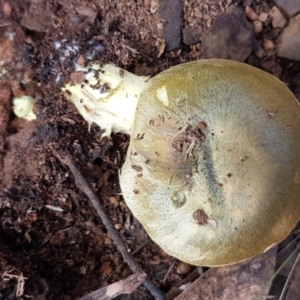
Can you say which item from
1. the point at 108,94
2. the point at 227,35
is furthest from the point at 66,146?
the point at 227,35

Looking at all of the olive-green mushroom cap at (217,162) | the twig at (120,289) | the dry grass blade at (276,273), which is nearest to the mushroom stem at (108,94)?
the olive-green mushroom cap at (217,162)

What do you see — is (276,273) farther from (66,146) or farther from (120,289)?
(66,146)

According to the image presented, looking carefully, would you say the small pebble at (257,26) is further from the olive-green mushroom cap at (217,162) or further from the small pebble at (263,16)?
the olive-green mushroom cap at (217,162)

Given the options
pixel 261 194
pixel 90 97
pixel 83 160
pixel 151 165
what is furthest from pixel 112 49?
pixel 261 194

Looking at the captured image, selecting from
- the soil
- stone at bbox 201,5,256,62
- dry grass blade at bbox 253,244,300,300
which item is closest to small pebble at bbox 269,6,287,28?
stone at bbox 201,5,256,62

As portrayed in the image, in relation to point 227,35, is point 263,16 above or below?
above
